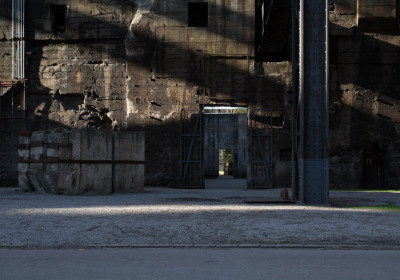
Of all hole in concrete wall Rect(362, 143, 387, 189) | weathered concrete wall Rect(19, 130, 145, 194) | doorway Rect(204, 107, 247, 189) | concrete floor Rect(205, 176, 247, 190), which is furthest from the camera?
doorway Rect(204, 107, 247, 189)

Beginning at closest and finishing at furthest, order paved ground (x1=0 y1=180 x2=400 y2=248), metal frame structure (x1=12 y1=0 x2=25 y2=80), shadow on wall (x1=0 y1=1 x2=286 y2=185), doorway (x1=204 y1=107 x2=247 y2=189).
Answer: paved ground (x1=0 y1=180 x2=400 y2=248), shadow on wall (x1=0 y1=1 x2=286 y2=185), metal frame structure (x1=12 y1=0 x2=25 y2=80), doorway (x1=204 y1=107 x2=247 y2=189)

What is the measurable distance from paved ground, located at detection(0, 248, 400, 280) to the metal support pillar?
474 centimetres

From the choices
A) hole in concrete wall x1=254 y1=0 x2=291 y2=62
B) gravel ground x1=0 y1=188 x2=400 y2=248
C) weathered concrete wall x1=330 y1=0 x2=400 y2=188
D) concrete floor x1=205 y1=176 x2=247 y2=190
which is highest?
hole in concrete wall x1=254 y1=0 x2=291 y2=62

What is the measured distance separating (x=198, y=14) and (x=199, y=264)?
1807cm

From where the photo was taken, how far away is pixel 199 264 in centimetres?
423

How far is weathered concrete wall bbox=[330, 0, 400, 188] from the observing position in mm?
17781

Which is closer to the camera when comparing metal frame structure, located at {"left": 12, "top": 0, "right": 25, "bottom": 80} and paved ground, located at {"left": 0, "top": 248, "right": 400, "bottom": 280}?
paved ground, located at {"left": 0, "top": 248, "right": 400, "bottom": 280}

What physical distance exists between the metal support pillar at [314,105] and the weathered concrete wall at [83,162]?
576cm

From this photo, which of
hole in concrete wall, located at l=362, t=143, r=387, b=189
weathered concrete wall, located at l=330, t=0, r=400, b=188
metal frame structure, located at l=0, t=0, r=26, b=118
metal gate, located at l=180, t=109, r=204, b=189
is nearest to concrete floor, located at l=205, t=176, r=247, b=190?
metal gate, located at l=180, t=109, r=204, b=189

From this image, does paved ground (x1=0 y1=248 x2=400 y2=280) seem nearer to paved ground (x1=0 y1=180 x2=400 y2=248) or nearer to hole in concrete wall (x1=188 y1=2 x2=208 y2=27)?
paved ground (x1=0 y1=180 x2=400 y2=248)

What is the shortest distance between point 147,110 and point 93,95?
2.45 m

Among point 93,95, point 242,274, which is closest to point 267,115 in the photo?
point 93,95

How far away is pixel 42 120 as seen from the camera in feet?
62.3

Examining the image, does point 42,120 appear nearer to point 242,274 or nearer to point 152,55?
point 152,55
